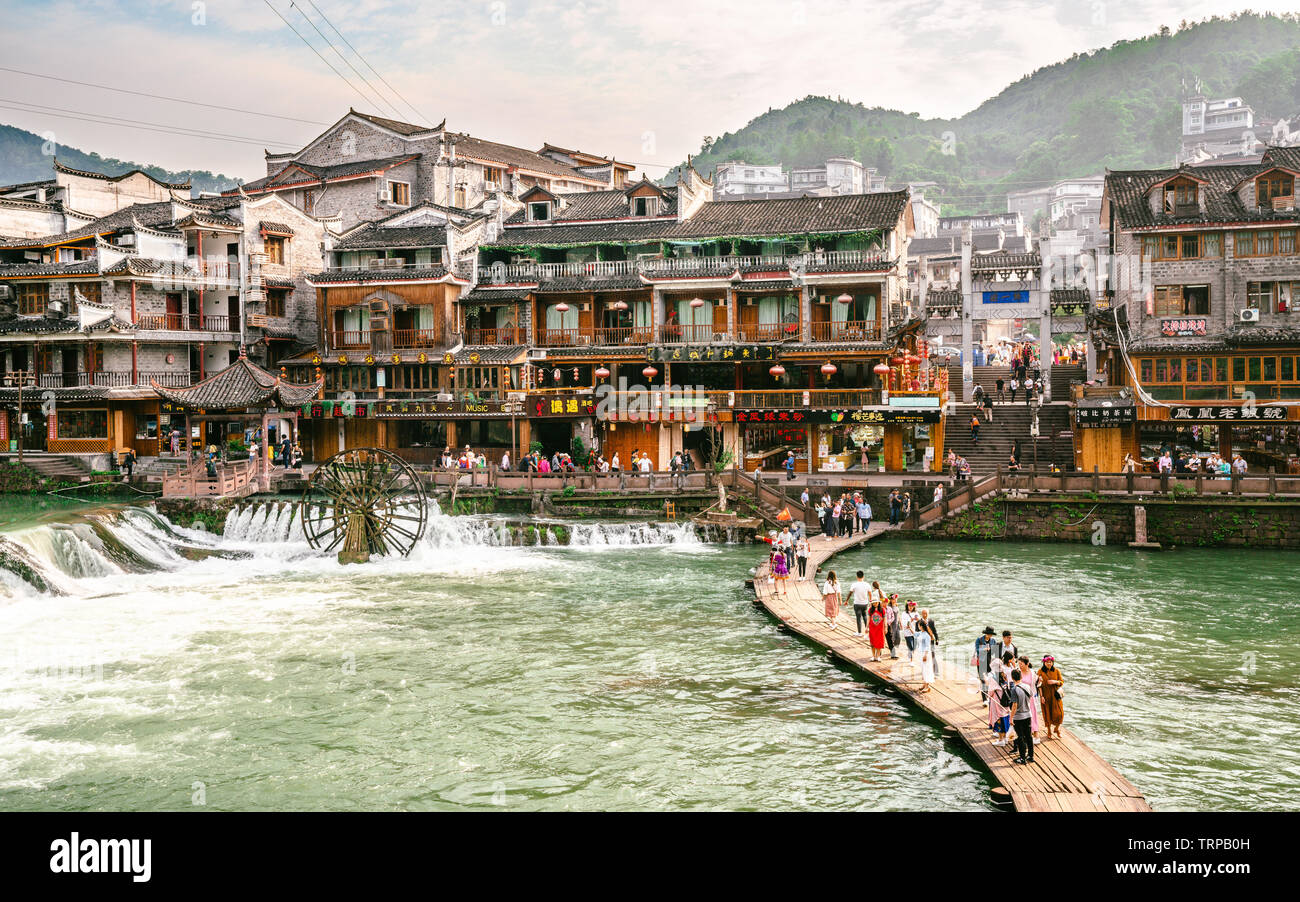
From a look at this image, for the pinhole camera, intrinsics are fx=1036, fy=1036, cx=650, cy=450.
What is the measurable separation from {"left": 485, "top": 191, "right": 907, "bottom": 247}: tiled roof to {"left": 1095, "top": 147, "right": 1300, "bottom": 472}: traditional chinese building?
39.3 feet

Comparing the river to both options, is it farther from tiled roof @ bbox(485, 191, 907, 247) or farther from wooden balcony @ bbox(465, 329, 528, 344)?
tiled roof @ bbox(485, 191, 907, 247)

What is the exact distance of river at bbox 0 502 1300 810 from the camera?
16984mm

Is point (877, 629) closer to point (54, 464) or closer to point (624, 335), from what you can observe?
point (624, 335)

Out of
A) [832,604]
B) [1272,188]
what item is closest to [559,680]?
[832,604]

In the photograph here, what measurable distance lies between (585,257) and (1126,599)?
35846mm

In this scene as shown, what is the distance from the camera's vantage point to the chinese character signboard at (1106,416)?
148ft

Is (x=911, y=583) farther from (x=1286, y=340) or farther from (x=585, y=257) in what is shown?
(x=585, y=257)

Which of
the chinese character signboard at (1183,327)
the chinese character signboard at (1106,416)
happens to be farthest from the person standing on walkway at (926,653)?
the chinese character signboard at (1183,327)

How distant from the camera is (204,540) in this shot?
39.8 m

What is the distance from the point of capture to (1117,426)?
45.7 m

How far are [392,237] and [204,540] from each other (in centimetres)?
2504

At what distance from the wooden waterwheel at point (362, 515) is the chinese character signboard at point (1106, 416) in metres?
28.6

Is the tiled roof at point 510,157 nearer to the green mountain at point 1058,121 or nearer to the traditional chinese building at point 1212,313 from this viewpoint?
the traditional chinese building at point 1212,313
